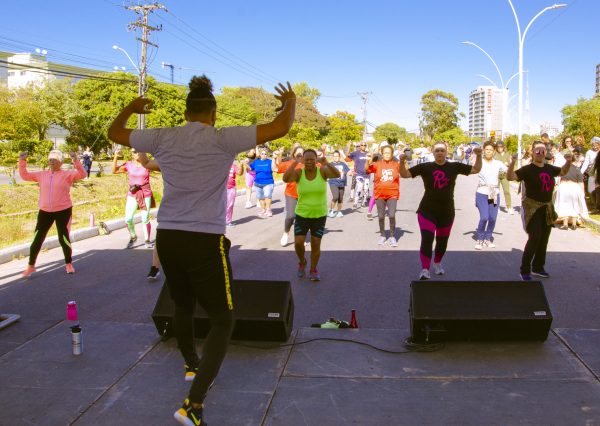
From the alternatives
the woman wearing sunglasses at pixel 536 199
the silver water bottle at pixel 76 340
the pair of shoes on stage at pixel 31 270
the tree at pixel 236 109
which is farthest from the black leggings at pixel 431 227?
the tree at pixel 236 109

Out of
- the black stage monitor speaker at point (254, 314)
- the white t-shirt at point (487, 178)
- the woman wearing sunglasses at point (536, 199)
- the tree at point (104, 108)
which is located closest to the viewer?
the black stage monitor speaker at point (254, 314)

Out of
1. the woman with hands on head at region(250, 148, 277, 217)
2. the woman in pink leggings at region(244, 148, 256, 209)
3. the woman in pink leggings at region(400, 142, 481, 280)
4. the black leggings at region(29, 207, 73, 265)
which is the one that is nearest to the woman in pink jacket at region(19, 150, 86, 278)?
the black leggings at region(29, 207, 73, 265)

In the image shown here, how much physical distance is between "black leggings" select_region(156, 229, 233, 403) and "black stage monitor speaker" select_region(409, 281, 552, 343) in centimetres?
194

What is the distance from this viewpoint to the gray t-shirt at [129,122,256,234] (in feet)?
10.8

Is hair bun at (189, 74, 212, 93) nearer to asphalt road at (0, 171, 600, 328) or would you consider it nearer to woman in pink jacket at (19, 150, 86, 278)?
asphalt road at (0, 171, 600, 328)

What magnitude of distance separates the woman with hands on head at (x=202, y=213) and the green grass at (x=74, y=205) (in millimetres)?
8916

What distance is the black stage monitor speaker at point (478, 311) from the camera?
15.3 feet

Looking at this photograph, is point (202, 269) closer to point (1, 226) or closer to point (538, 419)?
point (538, 419)

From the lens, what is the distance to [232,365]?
14.7 ft

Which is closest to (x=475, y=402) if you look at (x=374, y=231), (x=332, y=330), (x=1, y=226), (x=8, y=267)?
(x=332, y=330)

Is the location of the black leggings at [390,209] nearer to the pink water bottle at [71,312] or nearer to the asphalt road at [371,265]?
the asphalt road at [371,265]

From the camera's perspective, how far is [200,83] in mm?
3512

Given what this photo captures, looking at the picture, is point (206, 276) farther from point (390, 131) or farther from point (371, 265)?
point (390, 131)

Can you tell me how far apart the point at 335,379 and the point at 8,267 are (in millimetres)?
6995
